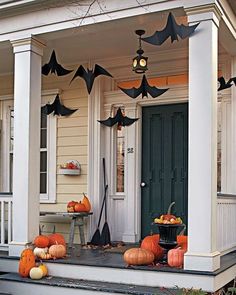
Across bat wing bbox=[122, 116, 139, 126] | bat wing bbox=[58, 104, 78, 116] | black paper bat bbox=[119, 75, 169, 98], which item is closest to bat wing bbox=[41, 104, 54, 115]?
bat wing bbox=[58, 104, 78, 116]

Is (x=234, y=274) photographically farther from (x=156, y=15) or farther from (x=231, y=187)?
(x=156, y=15)

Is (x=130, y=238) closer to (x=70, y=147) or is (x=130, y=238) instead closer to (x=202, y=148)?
(x=70, y=147)

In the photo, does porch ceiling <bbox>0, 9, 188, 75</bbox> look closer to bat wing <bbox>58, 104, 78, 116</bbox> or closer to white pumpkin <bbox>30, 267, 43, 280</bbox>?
bat wing <bbox>58, 104, 78, 116</bbox>

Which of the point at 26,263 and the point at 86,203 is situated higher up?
the point at 86,203

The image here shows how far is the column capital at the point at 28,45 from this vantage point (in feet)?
17.8

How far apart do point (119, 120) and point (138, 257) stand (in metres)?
2.67

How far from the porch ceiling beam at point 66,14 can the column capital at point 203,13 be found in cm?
4

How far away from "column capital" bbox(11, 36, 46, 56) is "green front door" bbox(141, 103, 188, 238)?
1.98 m

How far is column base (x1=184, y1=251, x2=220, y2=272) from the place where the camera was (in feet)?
14.1

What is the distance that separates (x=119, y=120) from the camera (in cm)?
691

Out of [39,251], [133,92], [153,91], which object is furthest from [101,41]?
[39,251]

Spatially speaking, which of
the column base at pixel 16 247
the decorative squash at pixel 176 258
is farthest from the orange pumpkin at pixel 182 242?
the column base at pixel 16 247

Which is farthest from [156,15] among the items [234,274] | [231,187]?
[234,274]

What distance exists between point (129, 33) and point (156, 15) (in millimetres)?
1052
